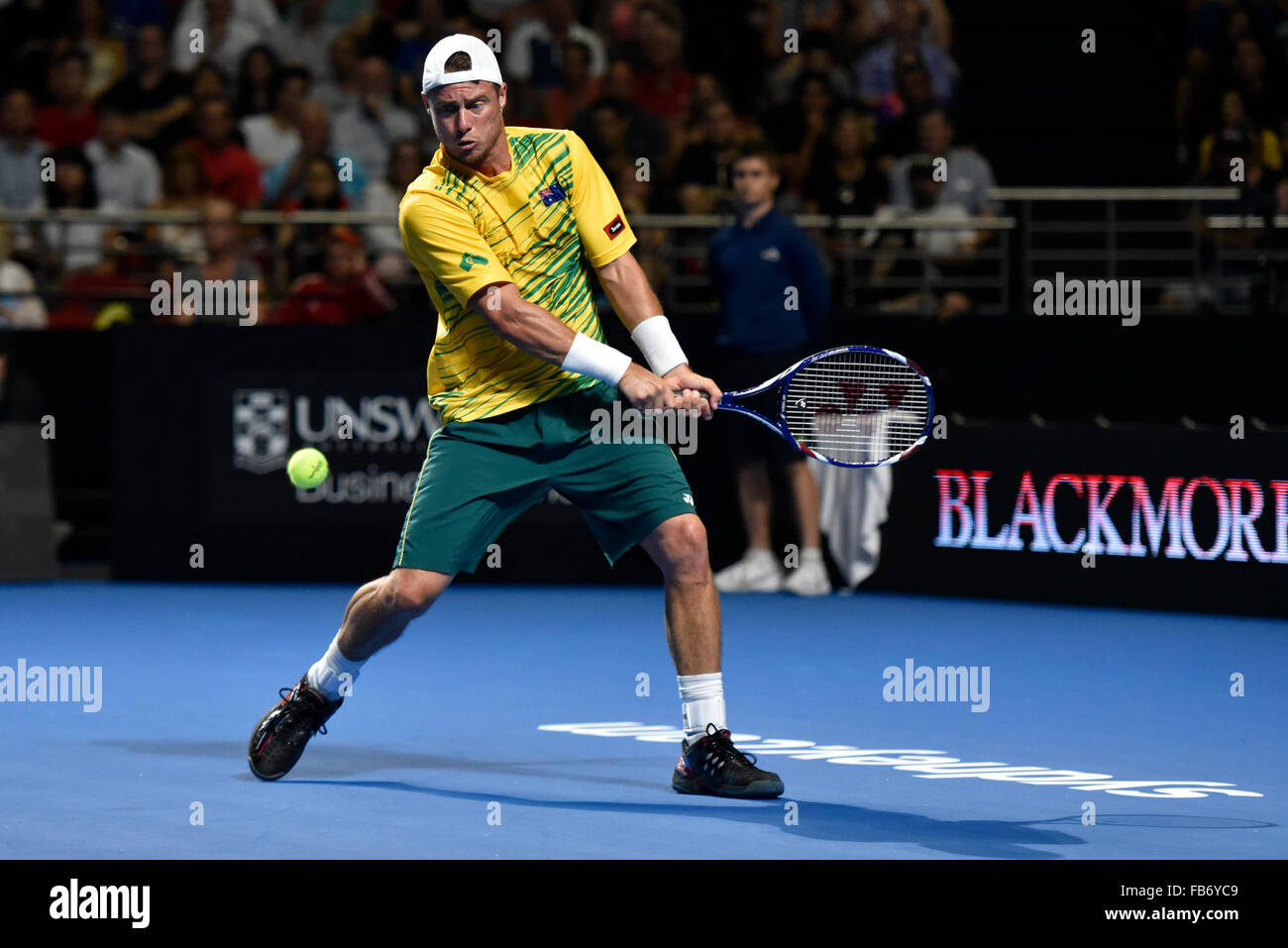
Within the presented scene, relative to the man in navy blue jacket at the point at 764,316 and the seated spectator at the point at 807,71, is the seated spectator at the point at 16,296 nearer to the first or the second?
the man in navy blue jacket at the point at 764,316

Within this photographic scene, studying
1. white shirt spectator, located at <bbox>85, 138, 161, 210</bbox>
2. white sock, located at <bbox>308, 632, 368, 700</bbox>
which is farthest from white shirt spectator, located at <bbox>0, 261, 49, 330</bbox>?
white sock, located at <bbox>308, 632, 368, 700</bbox>

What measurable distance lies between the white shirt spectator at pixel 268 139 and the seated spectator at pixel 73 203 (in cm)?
121

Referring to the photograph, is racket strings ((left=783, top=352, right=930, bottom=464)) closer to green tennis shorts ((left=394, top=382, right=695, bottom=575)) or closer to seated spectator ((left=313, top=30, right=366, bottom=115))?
green tennis shorts ((left=394, top=382, right=695, bottom=575))

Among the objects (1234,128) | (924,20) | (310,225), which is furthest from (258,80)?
(1234,128)

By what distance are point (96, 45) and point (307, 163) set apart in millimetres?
2751

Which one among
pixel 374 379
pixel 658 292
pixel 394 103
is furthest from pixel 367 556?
pixel 394 103

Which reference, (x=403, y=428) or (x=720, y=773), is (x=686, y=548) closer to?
(x=720, y=773)

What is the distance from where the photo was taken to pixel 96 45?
16.2 m

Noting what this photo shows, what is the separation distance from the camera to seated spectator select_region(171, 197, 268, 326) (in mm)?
12930

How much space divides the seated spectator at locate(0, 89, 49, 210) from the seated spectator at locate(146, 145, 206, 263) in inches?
33.0

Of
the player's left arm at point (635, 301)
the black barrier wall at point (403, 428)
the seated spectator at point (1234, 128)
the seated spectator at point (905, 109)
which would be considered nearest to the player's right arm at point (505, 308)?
the player's left arm at point (635, 301)

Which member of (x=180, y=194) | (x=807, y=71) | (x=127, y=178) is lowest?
(x=180, y=194)
